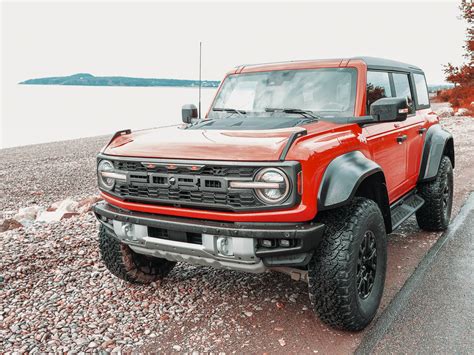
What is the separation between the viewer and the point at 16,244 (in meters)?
4.84

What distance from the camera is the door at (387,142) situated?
12.2ft

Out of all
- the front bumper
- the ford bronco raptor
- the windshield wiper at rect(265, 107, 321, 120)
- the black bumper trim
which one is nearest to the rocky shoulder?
the ford bronco raptor

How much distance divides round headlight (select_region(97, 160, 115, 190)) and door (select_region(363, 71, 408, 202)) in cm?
201

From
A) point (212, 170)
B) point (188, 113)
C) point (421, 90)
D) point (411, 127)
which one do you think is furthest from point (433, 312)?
point (421, 90)

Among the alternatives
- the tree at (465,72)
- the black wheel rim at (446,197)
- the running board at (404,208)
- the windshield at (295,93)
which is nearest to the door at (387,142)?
the running board at (404,208)

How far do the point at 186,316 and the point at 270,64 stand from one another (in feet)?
8.18

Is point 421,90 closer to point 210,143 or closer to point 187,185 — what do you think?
point 210,143

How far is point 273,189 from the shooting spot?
8.96 feet

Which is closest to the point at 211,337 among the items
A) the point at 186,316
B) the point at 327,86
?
the point at 186,316

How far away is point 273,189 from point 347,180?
0.53 m

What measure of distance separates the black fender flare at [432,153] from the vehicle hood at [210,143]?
80.2 inches

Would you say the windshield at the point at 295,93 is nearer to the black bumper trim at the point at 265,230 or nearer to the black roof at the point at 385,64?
the black roof at the point at 385,64

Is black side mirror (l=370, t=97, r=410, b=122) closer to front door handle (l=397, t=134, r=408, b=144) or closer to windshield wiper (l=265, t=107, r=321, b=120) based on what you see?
windshield wiper (l=265, t=107, r=321, b=120)

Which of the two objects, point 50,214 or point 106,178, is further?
point 50,214
